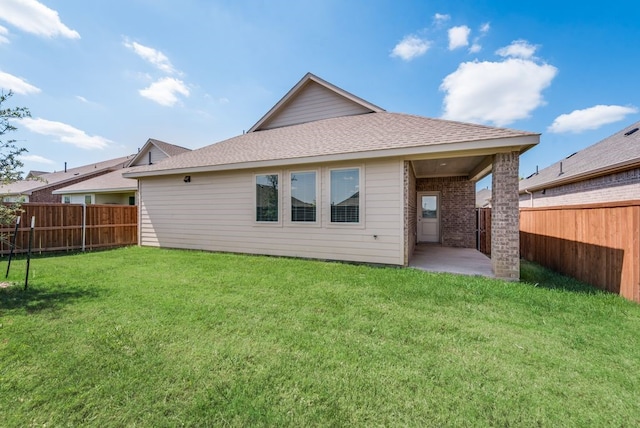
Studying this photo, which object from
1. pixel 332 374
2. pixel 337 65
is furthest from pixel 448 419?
pixel 337 65

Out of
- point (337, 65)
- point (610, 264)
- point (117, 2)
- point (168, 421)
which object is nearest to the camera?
point (168, 421)

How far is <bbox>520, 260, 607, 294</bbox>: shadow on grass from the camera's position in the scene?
509cm

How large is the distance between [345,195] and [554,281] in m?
5.04

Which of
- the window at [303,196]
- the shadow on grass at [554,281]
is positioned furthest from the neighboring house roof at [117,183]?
the shadow on grass at [554,281]

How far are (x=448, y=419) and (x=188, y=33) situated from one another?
1148 cm

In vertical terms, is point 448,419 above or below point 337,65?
below

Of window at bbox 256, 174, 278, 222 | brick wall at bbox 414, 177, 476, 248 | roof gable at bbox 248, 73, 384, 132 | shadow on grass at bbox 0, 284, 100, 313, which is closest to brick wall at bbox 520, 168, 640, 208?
brick wall at bbox 414, 177, 476, 248

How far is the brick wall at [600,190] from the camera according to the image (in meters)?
8.10

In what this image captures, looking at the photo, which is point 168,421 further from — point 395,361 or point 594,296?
point 594,296

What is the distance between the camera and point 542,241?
25.7 ft

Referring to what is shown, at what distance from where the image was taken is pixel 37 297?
4430 millimetres

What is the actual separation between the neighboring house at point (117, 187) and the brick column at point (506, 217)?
52.8 ft

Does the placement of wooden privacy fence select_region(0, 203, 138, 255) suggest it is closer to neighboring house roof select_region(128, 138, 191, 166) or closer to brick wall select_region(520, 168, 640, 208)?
neighboring house roof select_region(128, 138, 191, 166)

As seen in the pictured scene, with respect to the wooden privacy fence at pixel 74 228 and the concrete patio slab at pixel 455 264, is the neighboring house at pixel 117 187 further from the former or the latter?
the concrete patio slab at pixel 455 264
